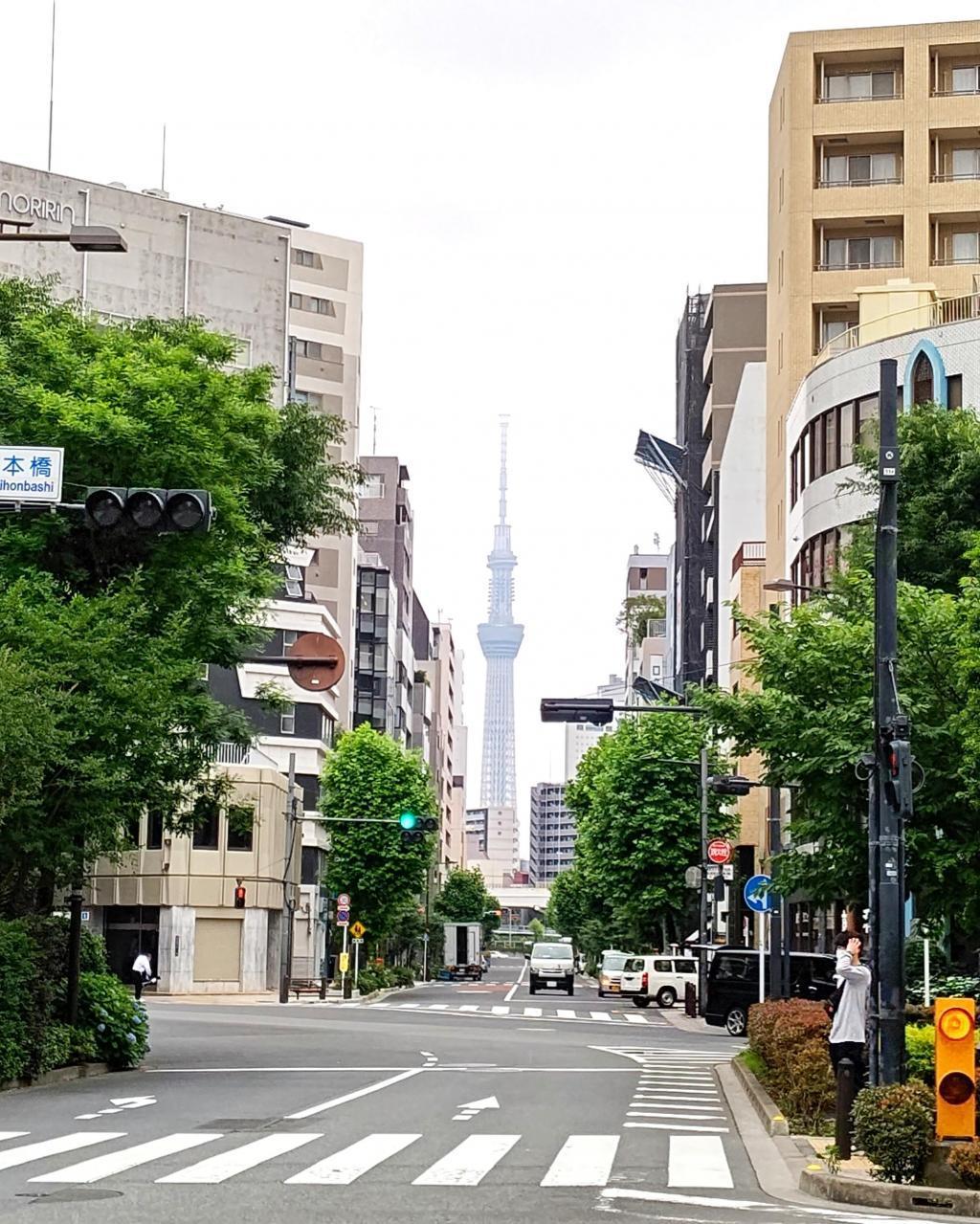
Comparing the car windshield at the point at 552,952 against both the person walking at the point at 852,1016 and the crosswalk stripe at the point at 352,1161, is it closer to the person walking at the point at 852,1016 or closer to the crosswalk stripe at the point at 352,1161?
the person walking at the point at 852,1016

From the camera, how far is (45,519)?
28219mm

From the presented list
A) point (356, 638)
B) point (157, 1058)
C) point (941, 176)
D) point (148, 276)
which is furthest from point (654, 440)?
point (157, 1058)

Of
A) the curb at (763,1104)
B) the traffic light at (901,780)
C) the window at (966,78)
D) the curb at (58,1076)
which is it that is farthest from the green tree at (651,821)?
the traffic light at (901,780)

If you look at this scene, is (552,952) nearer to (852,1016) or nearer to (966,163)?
(966,163)

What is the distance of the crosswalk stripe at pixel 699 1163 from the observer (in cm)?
1488

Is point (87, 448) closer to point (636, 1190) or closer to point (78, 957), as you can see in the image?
point (78, 957)

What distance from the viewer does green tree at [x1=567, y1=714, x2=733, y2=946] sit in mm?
73375

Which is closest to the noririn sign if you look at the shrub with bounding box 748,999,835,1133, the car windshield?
the car windshield

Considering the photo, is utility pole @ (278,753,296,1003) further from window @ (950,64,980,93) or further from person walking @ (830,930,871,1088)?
person walking @ (830,930,871,1088)

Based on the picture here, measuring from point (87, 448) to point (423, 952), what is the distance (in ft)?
322

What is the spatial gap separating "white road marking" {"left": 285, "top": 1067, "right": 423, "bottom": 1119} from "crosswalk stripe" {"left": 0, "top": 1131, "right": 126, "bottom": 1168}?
9.19ft

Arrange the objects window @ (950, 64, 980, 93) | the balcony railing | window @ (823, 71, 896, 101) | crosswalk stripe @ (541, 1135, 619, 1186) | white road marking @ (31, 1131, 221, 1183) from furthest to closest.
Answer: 1. window @ (823, 71, 896, 101)
2. window @ (950, 64, 980, 93)
3. the balcony railing
4. crosswalk stripe @ (541, 1135, 619, 1186)
5. white road marking @ (31, 1131, 221, 1183)

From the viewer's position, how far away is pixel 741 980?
154 feet

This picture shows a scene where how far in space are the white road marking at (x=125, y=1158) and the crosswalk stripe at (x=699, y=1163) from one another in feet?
14.1
